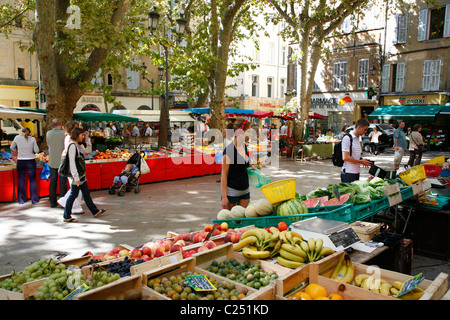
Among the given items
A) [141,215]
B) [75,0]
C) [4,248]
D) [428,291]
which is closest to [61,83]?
[75,0]

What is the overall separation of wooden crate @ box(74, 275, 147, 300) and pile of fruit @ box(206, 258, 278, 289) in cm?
69

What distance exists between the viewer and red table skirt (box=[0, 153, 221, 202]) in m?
8.07

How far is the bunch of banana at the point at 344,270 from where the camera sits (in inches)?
109

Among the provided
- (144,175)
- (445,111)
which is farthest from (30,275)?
(445,111)

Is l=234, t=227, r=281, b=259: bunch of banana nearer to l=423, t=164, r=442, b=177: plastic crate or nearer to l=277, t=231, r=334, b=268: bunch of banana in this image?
l=277, t=231, r=334, b=268: bunch of banana

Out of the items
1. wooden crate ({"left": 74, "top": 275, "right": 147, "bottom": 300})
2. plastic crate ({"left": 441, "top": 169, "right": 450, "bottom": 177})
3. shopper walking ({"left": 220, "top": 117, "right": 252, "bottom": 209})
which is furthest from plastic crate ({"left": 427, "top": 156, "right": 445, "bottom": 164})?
wooden crate ({"left": 74, "top": 275, "right": 147, "bottom": 300})

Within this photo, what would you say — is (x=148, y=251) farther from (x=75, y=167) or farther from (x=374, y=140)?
(x=374, y=140)

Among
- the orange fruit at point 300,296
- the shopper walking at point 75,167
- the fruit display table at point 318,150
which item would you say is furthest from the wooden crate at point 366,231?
the fruit display table at point 318,150

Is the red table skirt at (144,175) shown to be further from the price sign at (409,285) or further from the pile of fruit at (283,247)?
the price sign at (409,285)

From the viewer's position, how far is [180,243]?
370cm

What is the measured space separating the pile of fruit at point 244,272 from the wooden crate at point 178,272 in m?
0.12
